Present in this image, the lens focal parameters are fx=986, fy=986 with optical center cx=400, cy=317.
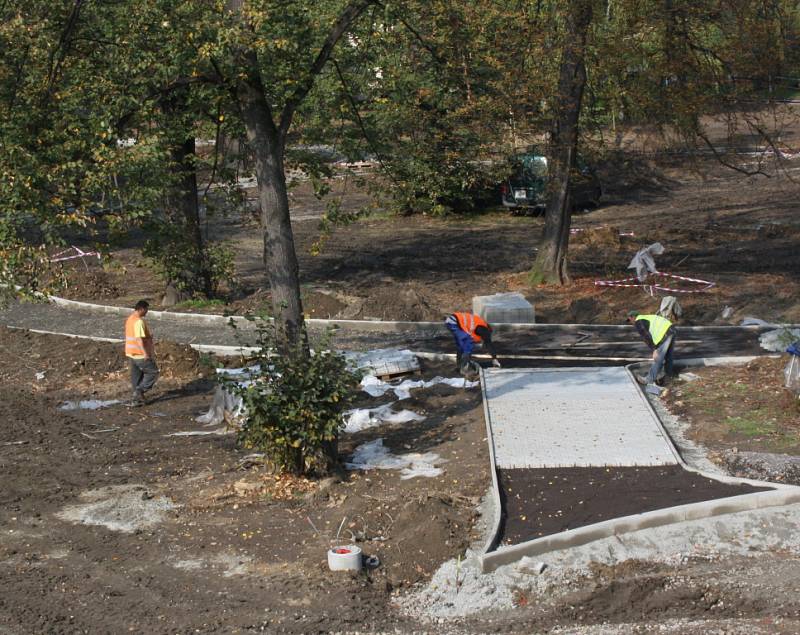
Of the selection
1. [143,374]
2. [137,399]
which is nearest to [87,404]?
[137,399]

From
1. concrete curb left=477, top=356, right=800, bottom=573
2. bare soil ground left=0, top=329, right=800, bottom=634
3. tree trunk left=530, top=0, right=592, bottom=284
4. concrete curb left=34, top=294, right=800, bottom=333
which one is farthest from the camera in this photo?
tree trunk left=530, top=0, right=592, bottom=284

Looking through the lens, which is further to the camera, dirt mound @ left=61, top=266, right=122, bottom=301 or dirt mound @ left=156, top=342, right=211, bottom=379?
dirt mound @ left=61, top=266, right=122, bottom=301

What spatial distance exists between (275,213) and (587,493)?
4.33m

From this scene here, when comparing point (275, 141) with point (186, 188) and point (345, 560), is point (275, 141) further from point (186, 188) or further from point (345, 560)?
point (186, 188)

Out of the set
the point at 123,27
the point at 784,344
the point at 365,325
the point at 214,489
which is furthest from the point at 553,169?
the point at 214,489

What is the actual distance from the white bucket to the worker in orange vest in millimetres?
5763

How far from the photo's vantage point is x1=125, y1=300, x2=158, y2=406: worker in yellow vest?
44.3ft

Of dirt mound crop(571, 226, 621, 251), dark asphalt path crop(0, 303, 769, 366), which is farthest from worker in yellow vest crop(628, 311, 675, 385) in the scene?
dirt mound crop(571, 226, 621, 251)

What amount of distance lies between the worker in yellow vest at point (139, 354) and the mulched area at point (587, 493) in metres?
5.88

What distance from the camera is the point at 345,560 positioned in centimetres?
788

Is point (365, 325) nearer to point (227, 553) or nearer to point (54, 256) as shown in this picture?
point (227, 553)

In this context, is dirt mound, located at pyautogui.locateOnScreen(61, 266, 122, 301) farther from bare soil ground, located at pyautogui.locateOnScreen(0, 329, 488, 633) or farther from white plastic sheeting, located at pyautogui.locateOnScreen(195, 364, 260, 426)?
white plastic sheeting, located at pyautogui.locateOnScreen(195, 364, 260, 426)

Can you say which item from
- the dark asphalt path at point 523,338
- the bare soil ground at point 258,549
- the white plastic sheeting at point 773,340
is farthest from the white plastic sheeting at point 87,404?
the white plastic sheeting at point 773,340

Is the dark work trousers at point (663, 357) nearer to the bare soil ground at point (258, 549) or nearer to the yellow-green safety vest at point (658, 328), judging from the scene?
the yellow-green safety vest at point (658, 328)
